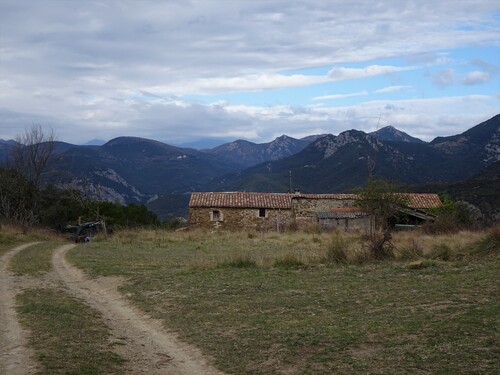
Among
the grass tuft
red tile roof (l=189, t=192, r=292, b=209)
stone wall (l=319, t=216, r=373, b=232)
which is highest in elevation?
red tile roof (l=189, t=192, r=292, b=209)

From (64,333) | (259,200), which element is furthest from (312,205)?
(64,333)

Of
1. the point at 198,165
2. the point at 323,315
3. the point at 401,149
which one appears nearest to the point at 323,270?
the point at 323,315

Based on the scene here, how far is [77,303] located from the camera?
Answer: 12.1m

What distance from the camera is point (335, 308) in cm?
1052

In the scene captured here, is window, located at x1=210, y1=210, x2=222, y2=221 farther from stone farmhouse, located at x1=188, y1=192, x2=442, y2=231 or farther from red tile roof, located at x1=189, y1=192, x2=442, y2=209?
red tile roof, located at x1=189, y1=192, x2=442, y2=209

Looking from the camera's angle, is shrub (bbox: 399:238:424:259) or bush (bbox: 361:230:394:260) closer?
shrub (bbox: 399:238:424:259)

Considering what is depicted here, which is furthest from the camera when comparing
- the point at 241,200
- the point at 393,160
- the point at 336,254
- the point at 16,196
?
the point at 393,160

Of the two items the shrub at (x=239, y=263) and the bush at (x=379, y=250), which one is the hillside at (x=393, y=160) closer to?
the bush at (x=379, y=250)

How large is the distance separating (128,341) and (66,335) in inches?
38.0

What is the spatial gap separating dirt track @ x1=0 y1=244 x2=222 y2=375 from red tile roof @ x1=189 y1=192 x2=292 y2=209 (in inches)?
1276

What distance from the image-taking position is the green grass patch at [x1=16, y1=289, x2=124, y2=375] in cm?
744

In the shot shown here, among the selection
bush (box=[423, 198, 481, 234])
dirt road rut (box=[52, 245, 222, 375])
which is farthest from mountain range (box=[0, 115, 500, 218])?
dirt road rut (box=[52, 245, 222, 375])

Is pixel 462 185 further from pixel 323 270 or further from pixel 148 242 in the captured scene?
pixel 323 270

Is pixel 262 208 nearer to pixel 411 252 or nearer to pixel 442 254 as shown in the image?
pixel 411 252
